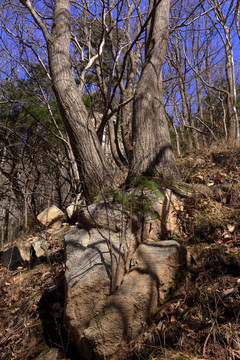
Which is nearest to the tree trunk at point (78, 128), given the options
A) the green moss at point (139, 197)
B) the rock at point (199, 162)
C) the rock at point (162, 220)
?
the green moss at point (139, 197)

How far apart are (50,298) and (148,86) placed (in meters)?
3.55

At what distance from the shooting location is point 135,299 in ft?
8.13

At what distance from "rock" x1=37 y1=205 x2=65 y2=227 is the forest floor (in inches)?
23.3

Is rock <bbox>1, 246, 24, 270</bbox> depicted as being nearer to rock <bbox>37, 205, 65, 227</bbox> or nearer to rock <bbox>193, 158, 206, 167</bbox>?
rock <bbox>37, 205, 65, 227</bbox>

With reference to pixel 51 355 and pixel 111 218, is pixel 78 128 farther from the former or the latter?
pixel 51 355

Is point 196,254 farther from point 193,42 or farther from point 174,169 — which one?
point 193,42

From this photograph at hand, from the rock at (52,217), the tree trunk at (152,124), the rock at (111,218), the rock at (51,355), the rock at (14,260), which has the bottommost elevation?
the rock at (51,355)

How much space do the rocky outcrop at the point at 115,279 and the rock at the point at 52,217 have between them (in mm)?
2123

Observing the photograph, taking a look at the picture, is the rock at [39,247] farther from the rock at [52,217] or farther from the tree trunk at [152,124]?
the tree trunk at [152,124]

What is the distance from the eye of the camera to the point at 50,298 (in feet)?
11.2

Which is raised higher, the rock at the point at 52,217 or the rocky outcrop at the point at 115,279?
the rock at the point at 52,217

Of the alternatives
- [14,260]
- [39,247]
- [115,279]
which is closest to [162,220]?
[115,279]

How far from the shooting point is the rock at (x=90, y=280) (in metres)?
2.53

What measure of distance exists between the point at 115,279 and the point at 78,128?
7.50 feet
